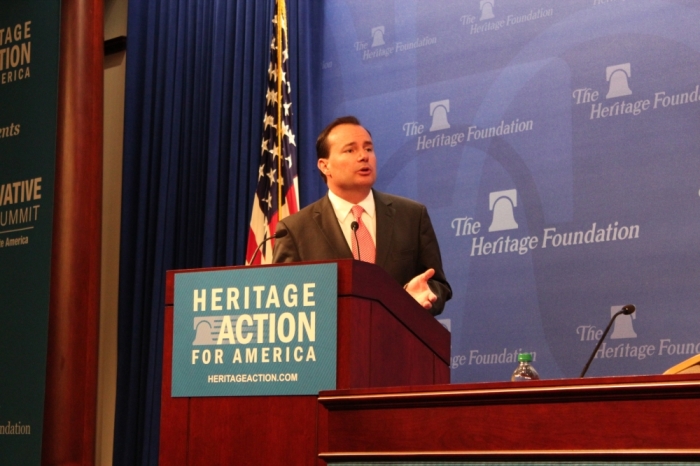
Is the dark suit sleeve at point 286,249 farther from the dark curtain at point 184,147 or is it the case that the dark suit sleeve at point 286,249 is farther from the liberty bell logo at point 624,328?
the dark curtain at point 184,147

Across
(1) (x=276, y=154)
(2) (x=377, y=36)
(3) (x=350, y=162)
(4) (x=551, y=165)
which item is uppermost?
(2) (x=377, y=36)

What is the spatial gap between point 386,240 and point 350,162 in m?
0.32

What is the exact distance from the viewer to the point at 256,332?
2.12m

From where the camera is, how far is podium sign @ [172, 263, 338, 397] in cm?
206

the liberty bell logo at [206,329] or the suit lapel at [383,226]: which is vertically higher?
the suit lapel at [383,226]

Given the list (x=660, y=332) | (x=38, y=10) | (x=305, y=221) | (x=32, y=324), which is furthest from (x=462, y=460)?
(x=38, y=10)

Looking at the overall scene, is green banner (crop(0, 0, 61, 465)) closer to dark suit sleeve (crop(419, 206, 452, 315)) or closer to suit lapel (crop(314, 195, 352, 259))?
suit lapel (crop(314, 195, 352, 259))

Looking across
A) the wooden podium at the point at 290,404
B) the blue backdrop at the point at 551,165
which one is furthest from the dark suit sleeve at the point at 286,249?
the blue backdrop at the point at 551,165

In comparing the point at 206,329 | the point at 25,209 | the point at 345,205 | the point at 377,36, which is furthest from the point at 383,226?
the point at 25,209

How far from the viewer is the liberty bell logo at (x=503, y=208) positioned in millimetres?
4758

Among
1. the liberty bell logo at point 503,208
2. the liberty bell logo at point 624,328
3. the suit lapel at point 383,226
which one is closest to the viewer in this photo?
the suit lapel at point 383,226

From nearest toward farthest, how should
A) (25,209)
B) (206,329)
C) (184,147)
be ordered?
(206,329) → (25,209) → (184,147)

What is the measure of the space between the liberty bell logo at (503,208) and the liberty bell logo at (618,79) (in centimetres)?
71

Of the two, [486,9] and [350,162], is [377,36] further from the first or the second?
[350,162]
